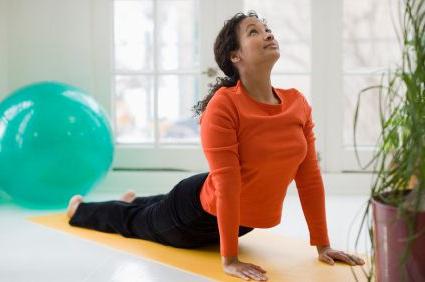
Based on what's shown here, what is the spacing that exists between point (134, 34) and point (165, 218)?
5.89ft

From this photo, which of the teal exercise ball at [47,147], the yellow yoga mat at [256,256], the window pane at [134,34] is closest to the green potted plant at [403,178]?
the yellow yoga mat at [256,256]

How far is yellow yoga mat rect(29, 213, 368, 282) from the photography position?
1799 millimetres

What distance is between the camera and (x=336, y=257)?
192 centimetres

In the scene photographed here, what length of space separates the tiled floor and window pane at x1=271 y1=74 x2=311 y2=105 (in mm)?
937

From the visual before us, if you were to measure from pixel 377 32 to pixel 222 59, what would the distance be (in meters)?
1.80

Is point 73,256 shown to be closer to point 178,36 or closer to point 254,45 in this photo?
point 254,45

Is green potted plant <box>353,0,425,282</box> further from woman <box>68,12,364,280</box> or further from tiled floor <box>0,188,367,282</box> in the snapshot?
tiled floor <box>0,188,367,282</box>

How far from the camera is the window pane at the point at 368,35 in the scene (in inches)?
137

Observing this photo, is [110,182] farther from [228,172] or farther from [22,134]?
[228,172]

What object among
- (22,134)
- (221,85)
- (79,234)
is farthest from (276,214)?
(22,134)

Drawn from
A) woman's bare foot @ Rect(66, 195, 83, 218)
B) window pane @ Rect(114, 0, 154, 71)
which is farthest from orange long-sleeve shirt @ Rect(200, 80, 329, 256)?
window pane @ Rect(114, 0, 154, 71)

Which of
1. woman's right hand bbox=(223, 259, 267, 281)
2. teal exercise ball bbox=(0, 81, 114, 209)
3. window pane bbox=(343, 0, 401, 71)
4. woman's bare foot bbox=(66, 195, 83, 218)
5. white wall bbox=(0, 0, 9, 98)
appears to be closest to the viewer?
woman's right hand bbox=(223, 259, 267, 281)

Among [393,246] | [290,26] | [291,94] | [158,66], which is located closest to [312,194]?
[291,94]

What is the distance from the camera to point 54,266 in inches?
77.9
